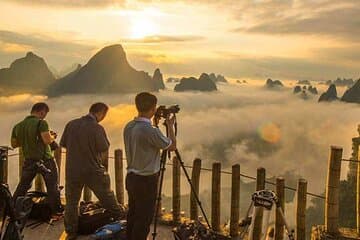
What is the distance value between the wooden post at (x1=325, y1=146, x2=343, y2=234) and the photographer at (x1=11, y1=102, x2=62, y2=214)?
418 centimetres

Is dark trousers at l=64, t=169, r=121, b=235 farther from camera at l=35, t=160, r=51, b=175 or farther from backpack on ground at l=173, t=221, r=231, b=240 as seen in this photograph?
backpack on ground at l=173, t=221, r=231, b=240

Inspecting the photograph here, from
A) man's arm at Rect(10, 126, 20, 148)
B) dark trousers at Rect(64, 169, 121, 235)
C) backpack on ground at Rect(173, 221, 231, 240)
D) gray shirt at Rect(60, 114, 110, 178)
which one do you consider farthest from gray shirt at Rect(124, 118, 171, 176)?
man's arm at Rect(10, 126, 20, 148)

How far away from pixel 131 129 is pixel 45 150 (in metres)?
2.85

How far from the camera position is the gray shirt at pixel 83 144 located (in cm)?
642

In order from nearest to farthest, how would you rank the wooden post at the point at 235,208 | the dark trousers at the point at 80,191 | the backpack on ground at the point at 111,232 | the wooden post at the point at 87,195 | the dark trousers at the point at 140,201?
1. the dark trousers at the point at 140,201
2. the backpack on ground at the point at 111,232
3. the dark trousers at the point at 80,191
4. the wooden post at the point at 235,208
5. the wooden post at the point at 87,195

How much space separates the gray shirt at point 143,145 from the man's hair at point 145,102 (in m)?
0.12

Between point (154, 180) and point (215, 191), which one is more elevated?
point (154, 180)

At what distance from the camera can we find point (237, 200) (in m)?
7.78

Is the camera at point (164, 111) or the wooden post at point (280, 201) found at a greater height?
the camera at point (164, 111)

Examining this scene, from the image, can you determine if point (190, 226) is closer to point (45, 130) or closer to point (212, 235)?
point (212, 235)

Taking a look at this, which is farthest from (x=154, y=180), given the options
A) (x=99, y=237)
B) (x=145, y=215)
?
(x=99, y=237)

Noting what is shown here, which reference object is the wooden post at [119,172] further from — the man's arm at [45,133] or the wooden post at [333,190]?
the wooden post at [333,190]

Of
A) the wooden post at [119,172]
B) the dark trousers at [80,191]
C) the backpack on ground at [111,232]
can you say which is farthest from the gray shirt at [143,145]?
the wooden post at [119,172]

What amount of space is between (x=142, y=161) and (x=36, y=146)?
2.83 metres
